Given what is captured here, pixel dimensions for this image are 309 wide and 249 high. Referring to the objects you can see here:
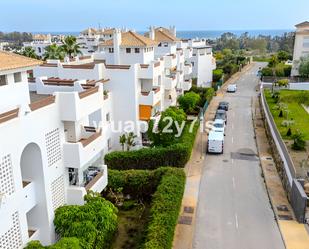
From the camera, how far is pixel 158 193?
21.5m

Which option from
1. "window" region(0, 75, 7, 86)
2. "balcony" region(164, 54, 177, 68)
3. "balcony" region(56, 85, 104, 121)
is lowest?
"balcony" region(56, 85, 104, 121)

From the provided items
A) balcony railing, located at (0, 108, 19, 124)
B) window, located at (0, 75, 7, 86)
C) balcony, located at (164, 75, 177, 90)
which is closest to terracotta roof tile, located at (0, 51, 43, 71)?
window, located at (0, 75, 7, 86)

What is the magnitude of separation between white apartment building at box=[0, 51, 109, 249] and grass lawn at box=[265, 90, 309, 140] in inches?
971

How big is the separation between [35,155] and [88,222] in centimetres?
423

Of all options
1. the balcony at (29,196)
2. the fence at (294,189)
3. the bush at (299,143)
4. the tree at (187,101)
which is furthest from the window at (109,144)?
the bush at (299,143)

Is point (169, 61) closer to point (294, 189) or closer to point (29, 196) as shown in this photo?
point (294, 189)

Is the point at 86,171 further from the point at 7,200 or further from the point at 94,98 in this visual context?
the point at 7,200

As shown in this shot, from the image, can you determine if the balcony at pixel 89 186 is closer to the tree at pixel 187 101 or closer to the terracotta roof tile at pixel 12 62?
the terracotta roof tile at pixel 12 62

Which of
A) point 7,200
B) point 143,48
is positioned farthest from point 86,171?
point 143,48

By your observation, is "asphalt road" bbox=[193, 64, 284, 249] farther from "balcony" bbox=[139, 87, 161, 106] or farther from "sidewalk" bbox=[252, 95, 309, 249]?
"balcony" bbox=[139, 87, 161, 106]

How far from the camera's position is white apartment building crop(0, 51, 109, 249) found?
1460 centimetres

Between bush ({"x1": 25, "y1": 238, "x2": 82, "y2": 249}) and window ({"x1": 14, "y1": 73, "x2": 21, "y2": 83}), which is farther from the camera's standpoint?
window ({"x1": 14, "y1": 73, "x2": 21, "y2": 83})

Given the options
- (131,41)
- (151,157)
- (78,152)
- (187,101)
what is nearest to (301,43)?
(187,101)

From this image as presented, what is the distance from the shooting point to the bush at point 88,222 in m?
16.9
